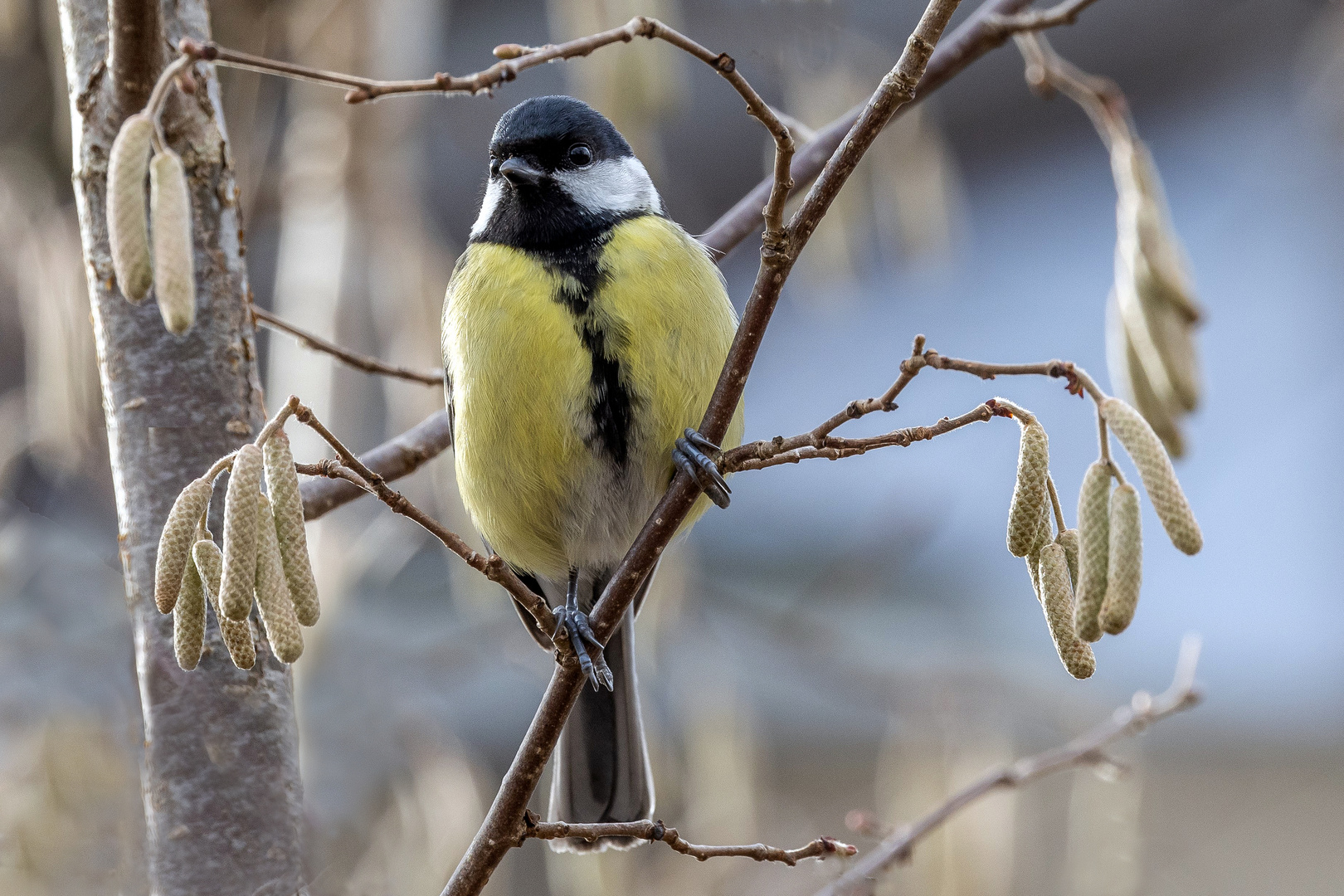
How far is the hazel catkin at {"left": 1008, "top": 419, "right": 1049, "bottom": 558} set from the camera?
3.47 ft

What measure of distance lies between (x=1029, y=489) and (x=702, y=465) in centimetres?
50

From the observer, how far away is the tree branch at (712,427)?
3.76ft

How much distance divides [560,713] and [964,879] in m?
0.93

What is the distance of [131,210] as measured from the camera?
984 mm

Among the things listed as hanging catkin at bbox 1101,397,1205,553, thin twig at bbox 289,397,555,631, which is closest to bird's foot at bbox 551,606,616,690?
thin twig at bbox 289,397,555,631

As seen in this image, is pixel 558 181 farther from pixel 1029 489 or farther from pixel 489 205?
pixel 1029 489

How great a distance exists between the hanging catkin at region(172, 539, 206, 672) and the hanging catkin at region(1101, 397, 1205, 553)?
28.5 inches

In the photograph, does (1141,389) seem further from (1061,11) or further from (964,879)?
(964,879)

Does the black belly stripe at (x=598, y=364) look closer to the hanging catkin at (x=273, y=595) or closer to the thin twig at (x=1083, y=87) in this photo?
the thin twig at (x=1083, y=87)

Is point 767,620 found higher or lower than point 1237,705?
higher

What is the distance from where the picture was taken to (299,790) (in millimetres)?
1447

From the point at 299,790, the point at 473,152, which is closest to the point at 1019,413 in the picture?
the point at 299,790

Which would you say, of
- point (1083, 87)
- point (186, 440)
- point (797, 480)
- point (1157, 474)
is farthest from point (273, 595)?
point (797, 480)

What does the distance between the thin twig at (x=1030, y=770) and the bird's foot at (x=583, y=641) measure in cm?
36
